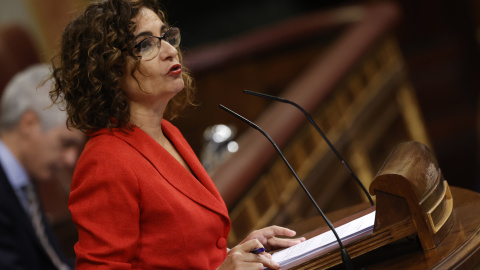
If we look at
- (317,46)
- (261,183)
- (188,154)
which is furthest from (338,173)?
(188,154)

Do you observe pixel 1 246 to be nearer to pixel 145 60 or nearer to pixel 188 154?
pixel 188 154

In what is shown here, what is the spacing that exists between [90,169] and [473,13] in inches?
196

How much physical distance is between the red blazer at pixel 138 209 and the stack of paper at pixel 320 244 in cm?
14

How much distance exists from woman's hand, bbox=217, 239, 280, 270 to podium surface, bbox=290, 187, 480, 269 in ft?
0.18

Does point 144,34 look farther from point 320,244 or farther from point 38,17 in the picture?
point 38,17

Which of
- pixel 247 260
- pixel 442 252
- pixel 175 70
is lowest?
pixel 442 252

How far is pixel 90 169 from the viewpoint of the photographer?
43.9 inches

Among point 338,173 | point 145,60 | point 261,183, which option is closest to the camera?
point 145,60

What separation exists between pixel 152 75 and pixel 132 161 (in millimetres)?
166

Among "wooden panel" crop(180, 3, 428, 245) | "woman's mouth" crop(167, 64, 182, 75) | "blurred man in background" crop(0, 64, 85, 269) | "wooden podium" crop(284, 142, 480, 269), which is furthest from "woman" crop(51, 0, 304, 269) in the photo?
"blurred man in background" crop(0, 64, 85, 269)

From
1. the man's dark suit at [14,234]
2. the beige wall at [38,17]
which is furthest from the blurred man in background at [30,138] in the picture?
the beige wall at [38,17]

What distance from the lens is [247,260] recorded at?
1.11m

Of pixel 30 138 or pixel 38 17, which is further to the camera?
pixel 38 17

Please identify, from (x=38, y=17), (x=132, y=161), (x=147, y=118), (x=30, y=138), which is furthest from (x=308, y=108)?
(x=38, y=17)
